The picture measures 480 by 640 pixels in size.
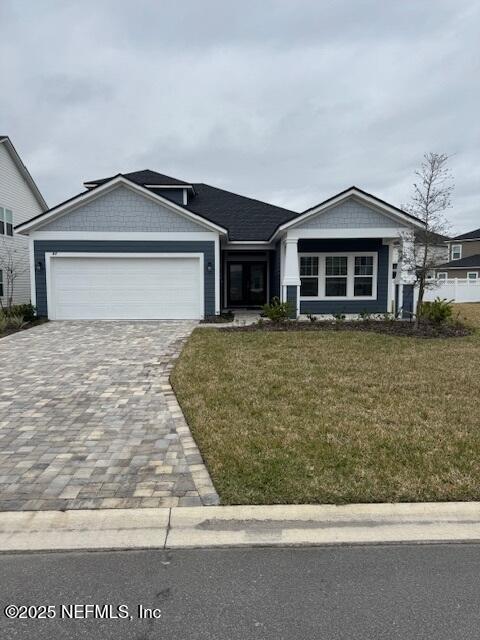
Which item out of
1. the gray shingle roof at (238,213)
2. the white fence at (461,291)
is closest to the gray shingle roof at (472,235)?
the white fence at (461,291)

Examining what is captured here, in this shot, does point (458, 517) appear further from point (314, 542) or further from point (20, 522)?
point (20, 522)

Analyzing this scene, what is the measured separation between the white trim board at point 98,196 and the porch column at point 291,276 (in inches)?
101

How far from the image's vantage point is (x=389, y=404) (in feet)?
18.3

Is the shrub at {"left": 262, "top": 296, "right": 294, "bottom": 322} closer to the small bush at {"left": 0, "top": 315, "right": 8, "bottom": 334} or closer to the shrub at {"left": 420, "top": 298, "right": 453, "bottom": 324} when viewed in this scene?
the shrub at {"left": 420, "top": 298, "right": 453, "bottom": 324}

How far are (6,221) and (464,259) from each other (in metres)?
37.6

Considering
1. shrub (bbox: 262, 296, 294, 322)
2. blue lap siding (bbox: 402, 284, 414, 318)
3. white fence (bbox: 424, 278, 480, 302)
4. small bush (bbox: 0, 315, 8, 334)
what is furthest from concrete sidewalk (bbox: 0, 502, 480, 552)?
white fence (bbox: 424, 278, 480, 302)

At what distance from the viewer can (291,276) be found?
15.0m

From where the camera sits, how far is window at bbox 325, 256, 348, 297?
16.7m

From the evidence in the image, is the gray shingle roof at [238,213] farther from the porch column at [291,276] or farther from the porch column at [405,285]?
the porch column at [405,285]

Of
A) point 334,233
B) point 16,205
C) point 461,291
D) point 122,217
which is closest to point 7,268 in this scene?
point 16,205

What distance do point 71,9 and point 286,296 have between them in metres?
9.94

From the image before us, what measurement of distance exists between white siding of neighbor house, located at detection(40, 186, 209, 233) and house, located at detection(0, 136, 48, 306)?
17.4 feet

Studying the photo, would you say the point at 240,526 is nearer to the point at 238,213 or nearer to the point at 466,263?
the point at 238,213

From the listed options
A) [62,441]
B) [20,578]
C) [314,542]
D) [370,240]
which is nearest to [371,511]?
[314,542]
